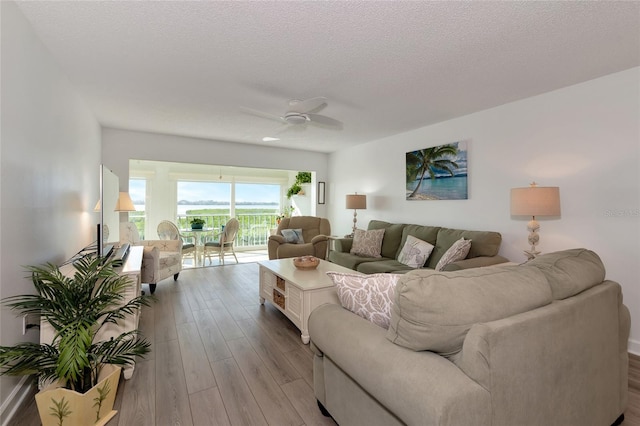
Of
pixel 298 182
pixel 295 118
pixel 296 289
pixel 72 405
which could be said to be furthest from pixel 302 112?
pixel 298 182

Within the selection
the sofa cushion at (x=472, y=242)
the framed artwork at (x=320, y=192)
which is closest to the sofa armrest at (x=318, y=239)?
the framed artwork at (x=320, y=192)

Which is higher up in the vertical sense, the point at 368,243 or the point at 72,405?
the point at 368,243

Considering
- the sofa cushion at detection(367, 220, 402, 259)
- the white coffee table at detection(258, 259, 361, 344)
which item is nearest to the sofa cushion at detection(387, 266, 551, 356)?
the white coffee table at detection(258, 259, 361, 344)

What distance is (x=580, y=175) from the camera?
9.29 feet

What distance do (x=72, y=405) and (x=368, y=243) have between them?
143 inches

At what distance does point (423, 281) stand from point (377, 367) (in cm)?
38

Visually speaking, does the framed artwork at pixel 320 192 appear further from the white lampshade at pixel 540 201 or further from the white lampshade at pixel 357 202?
the white lampshade at pixel 540 201

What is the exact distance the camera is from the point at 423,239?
13.2 ft

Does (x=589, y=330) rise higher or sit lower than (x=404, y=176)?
lower

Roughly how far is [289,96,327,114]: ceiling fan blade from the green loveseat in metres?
2.01

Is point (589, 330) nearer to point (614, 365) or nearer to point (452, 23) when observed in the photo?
point (614, 365)

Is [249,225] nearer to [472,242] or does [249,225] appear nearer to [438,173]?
[438,173]

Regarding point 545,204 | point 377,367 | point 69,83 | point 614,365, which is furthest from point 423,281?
point 69,83

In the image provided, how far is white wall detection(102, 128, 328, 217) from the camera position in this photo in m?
4.69
